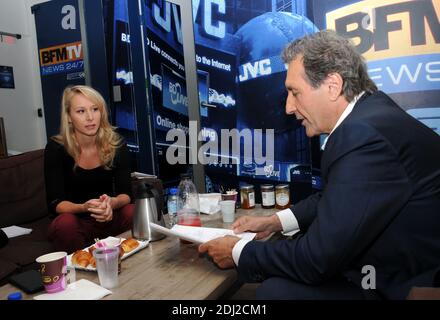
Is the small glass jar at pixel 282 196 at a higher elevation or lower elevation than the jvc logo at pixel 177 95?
Result: lower

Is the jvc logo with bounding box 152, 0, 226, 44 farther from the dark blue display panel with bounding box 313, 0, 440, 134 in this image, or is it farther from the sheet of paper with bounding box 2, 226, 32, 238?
the sheet of paper with bounding box 2, 226, 32, 238

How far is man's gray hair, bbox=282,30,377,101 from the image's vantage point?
1185mm

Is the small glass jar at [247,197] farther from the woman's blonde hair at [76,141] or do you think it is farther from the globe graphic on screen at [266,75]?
the globe graphic on screen at [266,75]

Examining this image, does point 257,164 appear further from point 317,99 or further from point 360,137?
point 360,137

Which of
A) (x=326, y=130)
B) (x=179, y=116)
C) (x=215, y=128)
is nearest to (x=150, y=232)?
(x=326, y=130)

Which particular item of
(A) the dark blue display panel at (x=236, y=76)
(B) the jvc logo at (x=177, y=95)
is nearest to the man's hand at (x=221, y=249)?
(A) the dark blue display panel at (x=236, y=76)

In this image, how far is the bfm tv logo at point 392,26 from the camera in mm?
2428

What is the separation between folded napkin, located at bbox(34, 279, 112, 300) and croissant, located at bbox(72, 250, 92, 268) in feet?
0.38

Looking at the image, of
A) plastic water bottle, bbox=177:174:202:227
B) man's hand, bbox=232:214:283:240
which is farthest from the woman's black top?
man's hand, bbox=232:214:283:240

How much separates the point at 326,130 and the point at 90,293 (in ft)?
2.96

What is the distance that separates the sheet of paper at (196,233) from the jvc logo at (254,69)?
7.40ft

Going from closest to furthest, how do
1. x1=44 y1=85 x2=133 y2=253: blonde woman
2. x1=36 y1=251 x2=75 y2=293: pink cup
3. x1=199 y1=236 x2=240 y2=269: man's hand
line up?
x1=36 y1=251 x2=75 y2=293: pink cup, x1=199 y1=236 x2=240 y2=269: man's hand, x1=44 y1=85 x2=133 y2=253: blonde woman

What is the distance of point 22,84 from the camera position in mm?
4691

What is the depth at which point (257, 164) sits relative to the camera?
3586mm
